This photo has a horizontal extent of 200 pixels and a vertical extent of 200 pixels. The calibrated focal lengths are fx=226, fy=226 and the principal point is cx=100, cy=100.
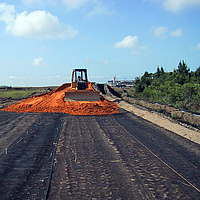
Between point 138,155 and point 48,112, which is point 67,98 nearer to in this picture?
point 48,112

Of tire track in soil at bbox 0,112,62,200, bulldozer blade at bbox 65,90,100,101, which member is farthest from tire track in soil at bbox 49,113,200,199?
→ bulldozer blade at bbox 65,90,100,101

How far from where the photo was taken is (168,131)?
13.2 m

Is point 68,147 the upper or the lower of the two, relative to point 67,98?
lower

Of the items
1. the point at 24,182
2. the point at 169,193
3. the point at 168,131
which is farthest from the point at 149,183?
the point at 168,131

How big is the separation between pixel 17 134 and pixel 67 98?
474 inches

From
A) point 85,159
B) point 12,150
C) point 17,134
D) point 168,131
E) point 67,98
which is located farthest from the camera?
point 67,98

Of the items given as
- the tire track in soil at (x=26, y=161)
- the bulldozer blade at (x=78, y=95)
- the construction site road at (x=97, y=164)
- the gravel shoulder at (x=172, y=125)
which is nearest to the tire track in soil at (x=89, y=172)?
the construction site road at (x=97, y=164)

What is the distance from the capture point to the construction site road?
19.5 ft

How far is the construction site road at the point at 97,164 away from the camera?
594cm

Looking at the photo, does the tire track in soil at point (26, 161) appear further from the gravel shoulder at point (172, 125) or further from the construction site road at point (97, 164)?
the gravel shoulder at point (172, 125)

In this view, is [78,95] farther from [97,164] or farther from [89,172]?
[89,172]

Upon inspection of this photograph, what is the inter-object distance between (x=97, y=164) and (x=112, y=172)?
32.0 inches

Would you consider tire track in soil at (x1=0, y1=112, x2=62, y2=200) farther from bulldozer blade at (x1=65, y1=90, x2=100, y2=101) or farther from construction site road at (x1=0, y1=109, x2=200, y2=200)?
bulldozer blade at (x1=65, y1=90, x2=100, y2=101)

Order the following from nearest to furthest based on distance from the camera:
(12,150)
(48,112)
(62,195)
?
(62,195)
(12,150)
(48,112)
